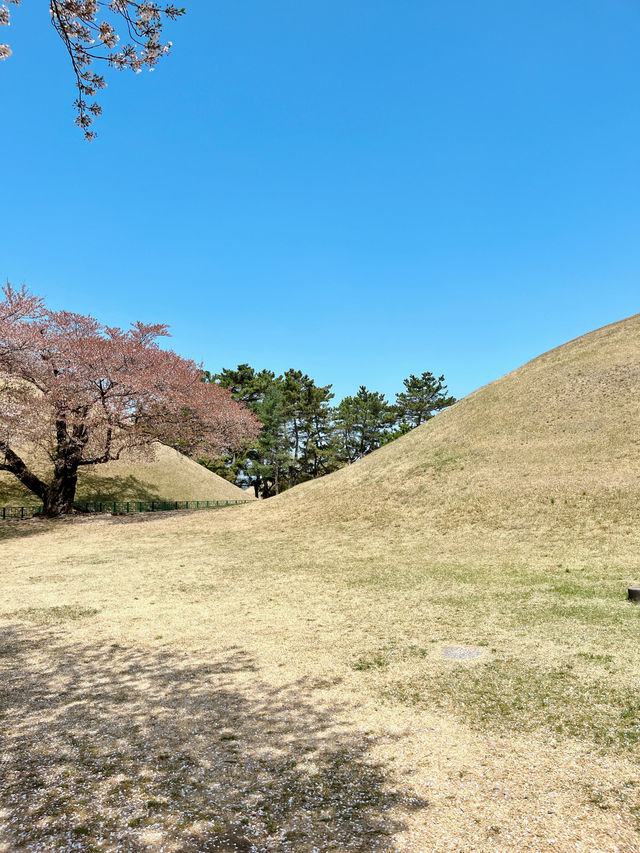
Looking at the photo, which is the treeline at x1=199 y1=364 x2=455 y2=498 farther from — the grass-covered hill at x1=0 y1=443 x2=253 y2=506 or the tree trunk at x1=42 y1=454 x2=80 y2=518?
the tree trunk at x1=42 y1=454 x2=80 y2=518

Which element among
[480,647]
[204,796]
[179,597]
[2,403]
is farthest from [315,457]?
[204,796]

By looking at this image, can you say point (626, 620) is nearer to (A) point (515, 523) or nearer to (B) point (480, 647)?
(B) point (480, 647)

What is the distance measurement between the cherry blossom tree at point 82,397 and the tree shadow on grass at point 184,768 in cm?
2223

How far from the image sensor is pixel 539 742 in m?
5.14

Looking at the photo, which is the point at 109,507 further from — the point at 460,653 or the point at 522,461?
A: the point at 460,653

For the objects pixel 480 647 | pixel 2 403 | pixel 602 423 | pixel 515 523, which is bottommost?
pixel 480 647

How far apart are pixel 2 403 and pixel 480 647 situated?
26.9 meters

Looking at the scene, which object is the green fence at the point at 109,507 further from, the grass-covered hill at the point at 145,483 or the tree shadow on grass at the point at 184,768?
the tree shadow on grass at the point at 184,768

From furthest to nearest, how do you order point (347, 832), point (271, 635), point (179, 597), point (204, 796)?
point (179, 597)
point (271, 635)
point (204, 796)
point (347, 832)

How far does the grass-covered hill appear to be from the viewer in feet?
114

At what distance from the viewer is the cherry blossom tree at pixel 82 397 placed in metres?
26.3

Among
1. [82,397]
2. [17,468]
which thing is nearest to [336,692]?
[82,397]

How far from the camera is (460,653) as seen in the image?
316 inches

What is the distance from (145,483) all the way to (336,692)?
38.2 m
